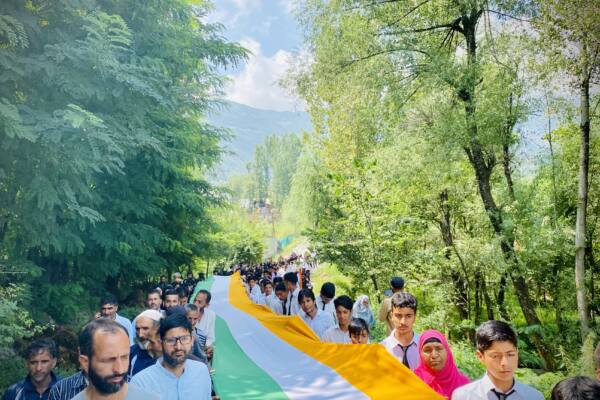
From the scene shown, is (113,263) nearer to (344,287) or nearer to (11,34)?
(11,34)

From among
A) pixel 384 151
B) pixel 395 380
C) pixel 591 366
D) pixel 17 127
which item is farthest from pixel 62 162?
pixel 591 366

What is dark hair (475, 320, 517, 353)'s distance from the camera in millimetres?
3184

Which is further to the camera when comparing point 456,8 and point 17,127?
point 456,8

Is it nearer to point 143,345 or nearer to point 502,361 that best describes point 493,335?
point 502,361

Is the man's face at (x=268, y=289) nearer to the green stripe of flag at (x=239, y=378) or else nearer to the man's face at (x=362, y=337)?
the green stripe of flag at (x=239, y=378)

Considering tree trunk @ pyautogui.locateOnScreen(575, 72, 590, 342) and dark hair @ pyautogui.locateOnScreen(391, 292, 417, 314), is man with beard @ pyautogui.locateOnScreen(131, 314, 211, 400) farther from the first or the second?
tree trunk @ pyautogui.locateOnScreen(575, 72, 590, 342)

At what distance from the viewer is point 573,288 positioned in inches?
559

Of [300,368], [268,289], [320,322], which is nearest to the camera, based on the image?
[300,368]

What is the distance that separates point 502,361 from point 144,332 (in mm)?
3544

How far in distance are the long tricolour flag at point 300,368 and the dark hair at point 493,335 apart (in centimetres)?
74

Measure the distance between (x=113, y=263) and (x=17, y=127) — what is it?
7.47m

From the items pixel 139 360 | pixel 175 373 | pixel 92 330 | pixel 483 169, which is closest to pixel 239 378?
pixel 139 360

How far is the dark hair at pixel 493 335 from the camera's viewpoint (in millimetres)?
3184

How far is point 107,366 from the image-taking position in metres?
2.78
